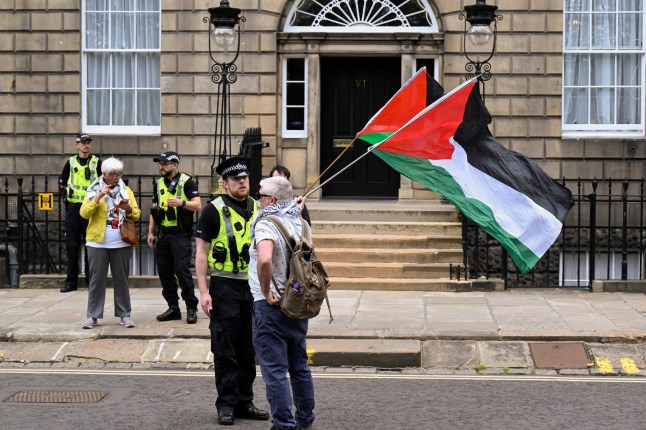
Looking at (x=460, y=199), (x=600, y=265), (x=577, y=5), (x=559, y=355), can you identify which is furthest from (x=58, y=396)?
(x=577, y=5)

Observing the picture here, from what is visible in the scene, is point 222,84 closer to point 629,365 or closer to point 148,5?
point 148,5

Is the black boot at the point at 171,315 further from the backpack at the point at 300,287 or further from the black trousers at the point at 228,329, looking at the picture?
the backpack at the point at 300,287

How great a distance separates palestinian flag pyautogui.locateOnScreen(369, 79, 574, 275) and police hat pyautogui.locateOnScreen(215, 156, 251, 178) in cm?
135

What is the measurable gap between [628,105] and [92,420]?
39.6 ft

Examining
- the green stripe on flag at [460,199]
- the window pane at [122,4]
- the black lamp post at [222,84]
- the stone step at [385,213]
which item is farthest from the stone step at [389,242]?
the green stripe on flag at [460,199]

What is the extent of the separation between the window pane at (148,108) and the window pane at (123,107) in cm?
12

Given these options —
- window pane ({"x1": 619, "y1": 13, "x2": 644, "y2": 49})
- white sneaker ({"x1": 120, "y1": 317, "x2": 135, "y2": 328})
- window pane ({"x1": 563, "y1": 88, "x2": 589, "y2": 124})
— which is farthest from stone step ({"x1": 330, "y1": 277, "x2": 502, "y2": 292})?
window pane ({"x1": 619, "y1": 13, "x2": 644, "y2": 49})

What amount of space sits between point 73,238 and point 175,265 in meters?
3.07

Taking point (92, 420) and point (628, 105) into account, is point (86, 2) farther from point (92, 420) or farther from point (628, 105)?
→ point (92, 420)

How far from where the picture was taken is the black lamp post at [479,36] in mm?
15641

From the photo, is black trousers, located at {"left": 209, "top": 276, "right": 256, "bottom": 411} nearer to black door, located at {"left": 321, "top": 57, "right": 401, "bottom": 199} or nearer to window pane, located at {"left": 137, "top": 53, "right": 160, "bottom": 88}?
black door, located at {"left": 321, "top": 57, "right": 401, "bottom": 199}

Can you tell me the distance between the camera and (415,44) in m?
18.5

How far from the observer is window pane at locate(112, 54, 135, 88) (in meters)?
19.0

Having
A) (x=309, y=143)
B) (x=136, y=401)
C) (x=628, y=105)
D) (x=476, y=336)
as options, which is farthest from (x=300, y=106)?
(x=136, y=401)
